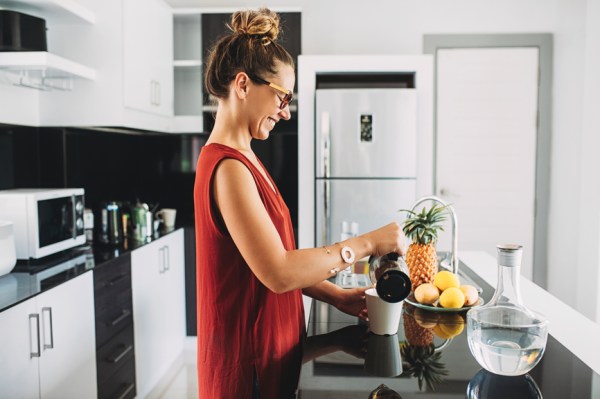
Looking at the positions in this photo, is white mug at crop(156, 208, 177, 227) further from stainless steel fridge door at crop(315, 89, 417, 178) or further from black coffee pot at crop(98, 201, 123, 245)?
stainless steel fridge door at crop(315, 89, 417, 178)

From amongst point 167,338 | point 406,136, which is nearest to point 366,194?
point 406,136

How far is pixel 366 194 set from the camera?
347 cm

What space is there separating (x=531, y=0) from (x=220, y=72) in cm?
352

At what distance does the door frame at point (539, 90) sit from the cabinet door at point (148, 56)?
1.84 meters

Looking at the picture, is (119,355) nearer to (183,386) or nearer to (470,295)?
(183,386)

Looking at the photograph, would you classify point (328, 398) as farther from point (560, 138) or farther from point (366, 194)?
point (560, 138)

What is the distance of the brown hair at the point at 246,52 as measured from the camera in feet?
4.12

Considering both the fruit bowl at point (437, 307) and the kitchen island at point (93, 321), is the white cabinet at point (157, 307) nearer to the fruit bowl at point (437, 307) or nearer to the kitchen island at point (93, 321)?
the kitchen island at point (93, 321)

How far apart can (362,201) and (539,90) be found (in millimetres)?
1680

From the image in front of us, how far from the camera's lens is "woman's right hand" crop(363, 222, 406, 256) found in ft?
4.13

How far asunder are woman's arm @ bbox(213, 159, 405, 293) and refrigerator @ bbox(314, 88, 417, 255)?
229cm

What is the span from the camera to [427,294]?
5.10ft

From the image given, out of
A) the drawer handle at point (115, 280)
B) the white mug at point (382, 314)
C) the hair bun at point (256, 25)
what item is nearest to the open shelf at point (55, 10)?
the drawer handle at point (115, 280)

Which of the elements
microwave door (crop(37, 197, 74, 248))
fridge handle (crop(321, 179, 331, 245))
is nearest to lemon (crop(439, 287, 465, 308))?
microwave door (crop(37, 197, 74, 248))
